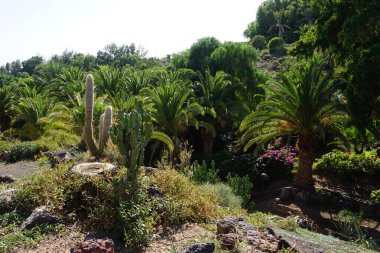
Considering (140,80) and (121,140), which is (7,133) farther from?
(121,140)

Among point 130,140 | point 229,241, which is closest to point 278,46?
point 130,140

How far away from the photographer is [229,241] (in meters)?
5.84

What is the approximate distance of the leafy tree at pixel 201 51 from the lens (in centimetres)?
2808

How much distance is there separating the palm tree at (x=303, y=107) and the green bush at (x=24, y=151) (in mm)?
9109

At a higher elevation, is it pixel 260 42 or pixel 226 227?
pixel 260 42

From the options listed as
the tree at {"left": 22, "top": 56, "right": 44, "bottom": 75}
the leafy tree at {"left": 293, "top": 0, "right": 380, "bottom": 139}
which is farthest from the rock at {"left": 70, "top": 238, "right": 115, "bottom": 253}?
the tree at {"left": 22, "top": 56, "right": 44, "bottom": 75}

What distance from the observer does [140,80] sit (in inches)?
1005

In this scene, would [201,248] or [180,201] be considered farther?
[180,201]

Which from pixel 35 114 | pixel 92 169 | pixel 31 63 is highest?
pixel 31 63

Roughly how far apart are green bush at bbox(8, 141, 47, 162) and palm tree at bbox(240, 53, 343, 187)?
29.9 feet

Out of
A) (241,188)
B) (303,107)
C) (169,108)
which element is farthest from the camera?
(169,108)

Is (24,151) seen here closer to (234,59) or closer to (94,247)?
(94,247)

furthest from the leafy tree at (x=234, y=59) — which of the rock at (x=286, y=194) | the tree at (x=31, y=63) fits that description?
the tree at (x=31, y=63)

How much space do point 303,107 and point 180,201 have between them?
8146 millimetres
